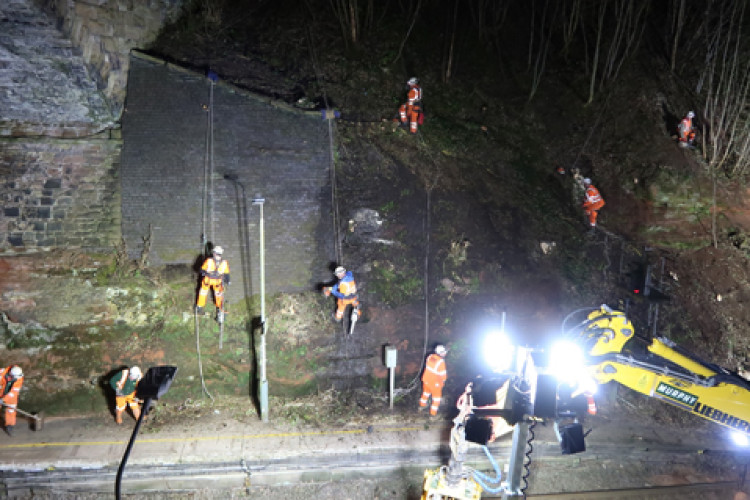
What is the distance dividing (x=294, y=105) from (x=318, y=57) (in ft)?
13.5

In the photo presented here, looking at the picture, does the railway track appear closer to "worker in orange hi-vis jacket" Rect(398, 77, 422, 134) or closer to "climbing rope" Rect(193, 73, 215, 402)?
"climbing rope" Rect(193, 73, 215, 402)

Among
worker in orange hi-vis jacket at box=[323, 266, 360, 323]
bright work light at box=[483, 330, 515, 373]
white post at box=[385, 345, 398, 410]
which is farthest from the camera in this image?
worker in orange hi-vis jacket at box=[323, 266, 360, 323]

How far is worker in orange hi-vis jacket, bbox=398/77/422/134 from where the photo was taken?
15047 millimetres

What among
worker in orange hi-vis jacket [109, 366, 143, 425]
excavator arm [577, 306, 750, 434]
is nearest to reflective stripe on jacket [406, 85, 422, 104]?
excavator arm [577, 306, 750, 434]

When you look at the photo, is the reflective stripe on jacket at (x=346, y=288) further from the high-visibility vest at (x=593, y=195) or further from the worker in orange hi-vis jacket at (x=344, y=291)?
the high-visibility vest at (x=593, y=195)

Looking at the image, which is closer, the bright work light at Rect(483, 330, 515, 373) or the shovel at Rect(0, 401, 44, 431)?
the bright work light at Rect(483, 330, 515, 373)

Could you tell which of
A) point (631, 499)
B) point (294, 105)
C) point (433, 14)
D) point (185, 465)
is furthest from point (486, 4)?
point (185, 465)

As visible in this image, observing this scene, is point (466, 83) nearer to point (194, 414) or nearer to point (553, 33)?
point (553, 33)

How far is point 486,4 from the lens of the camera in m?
19.0

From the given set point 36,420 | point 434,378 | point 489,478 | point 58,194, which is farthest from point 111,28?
point 489,478

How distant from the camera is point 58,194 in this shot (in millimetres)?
12523

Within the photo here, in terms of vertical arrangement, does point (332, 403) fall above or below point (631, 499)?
above

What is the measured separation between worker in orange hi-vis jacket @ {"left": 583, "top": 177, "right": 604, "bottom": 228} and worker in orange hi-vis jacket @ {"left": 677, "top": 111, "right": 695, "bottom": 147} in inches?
149

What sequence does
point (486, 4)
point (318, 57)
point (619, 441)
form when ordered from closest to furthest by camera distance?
point (619, 441)
point (318, 57)
point (486, 4)
